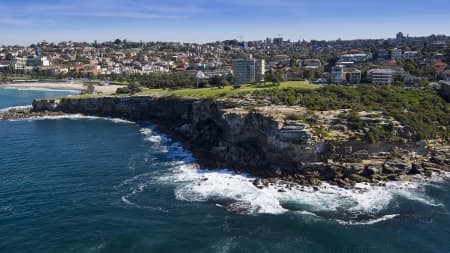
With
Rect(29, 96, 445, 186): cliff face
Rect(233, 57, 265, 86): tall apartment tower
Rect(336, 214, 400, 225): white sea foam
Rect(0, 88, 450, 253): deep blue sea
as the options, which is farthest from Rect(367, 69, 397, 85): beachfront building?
Rect(336, 214, 400, 225): white sea foam

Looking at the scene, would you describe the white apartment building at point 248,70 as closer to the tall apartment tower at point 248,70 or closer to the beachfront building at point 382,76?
the tall apartment tower at point 248,70

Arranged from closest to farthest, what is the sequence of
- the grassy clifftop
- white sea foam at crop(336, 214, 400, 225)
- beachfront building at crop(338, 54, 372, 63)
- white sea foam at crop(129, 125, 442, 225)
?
1. white sea foam at crop(336, 214, 400, 225)
2. white sea foam at crop(129, 125, 442, 225)
3. the grassy clifftop
4. beachfront building at crop(338, 54, 372, 63)

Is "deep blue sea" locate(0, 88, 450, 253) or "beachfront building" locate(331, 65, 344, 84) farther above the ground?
"beachfront building" locate(331, 65, 344, 84)

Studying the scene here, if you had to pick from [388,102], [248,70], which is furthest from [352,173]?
[248,70]

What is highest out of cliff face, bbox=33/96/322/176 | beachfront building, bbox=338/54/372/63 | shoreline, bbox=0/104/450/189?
beachfront building, bbox=338/54/372/63

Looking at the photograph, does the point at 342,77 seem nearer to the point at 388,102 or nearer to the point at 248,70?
the point at 248,70

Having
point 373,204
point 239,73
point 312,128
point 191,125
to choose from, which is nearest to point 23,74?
point 239,73

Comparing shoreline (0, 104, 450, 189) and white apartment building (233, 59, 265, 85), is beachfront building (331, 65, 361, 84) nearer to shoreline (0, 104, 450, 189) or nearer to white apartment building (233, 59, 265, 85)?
white apartment building (233, 59, 265, 85)
